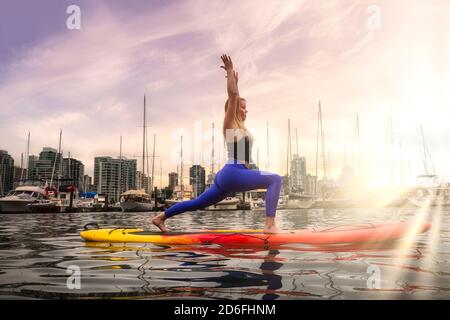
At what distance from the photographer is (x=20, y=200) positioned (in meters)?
39.8

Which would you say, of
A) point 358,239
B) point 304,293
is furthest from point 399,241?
point 304,293

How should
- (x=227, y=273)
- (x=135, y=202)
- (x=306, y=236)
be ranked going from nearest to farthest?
1. (x=227, y=273)
2. (x=306, y=236)
3. (x=135, y=202)

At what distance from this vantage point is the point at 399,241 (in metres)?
6.76

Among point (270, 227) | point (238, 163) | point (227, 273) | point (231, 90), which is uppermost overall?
point (231, 90)

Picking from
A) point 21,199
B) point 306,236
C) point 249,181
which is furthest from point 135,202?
point 306,236

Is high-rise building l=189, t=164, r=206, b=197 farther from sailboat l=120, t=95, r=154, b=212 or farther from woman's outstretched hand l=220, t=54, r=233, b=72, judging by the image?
woman's outstretched hand l=220, t=54, r=233, b=72

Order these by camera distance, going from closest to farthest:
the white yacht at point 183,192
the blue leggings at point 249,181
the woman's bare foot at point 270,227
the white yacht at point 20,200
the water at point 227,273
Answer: the water at point 227,273
the blue leggings at point 249,181
the woman's bare foot at point 270,227
the white yacht at point 20,200
the white yacht at point 183,192

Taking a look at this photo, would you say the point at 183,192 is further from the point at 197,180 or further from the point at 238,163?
the point at 238,163

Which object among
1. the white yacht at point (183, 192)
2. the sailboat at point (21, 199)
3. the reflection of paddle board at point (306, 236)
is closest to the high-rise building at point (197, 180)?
the white yacht at point (183, 192)

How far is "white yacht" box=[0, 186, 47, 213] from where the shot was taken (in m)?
39.1

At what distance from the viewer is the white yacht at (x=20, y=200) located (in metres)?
39.1

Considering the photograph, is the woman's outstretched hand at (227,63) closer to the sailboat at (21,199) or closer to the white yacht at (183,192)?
the sailboat at (21,199)
